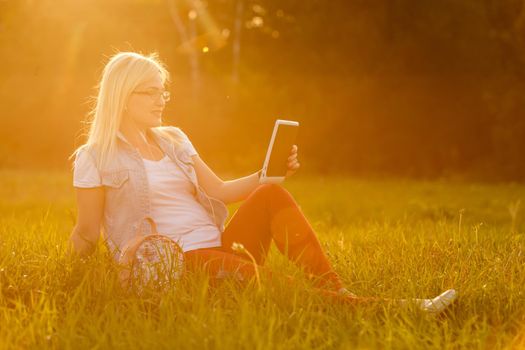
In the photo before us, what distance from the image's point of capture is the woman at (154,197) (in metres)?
4.48

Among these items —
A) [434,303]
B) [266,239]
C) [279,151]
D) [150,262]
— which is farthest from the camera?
[266,239]

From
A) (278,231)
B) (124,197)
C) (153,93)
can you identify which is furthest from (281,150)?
(124,197)

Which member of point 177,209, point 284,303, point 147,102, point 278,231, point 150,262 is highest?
point 147,102

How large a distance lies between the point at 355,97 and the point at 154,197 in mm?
13644

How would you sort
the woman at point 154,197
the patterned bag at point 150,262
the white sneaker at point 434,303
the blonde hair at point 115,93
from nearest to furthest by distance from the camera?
the white sneaker at point 434,303 < the patterned bag at point 150,262 < the woman at point 154,197 < the blonde hair at point 115,93

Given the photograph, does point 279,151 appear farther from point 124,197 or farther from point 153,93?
point 124,197

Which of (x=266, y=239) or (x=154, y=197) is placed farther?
(x=266, y=239)

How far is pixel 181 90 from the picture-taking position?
65.3 ft

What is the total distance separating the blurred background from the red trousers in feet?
42.4

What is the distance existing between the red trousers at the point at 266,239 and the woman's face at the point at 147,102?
81 cm

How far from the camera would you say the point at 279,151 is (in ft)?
15.2

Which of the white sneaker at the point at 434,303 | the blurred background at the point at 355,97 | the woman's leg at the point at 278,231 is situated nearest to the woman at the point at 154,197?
the woman's leg at the point at 278,231

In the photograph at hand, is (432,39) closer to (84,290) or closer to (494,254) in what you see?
(494,254)

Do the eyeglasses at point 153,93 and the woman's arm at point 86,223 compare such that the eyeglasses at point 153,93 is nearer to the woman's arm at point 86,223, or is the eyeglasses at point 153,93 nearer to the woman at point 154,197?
the woman at point 154,197
